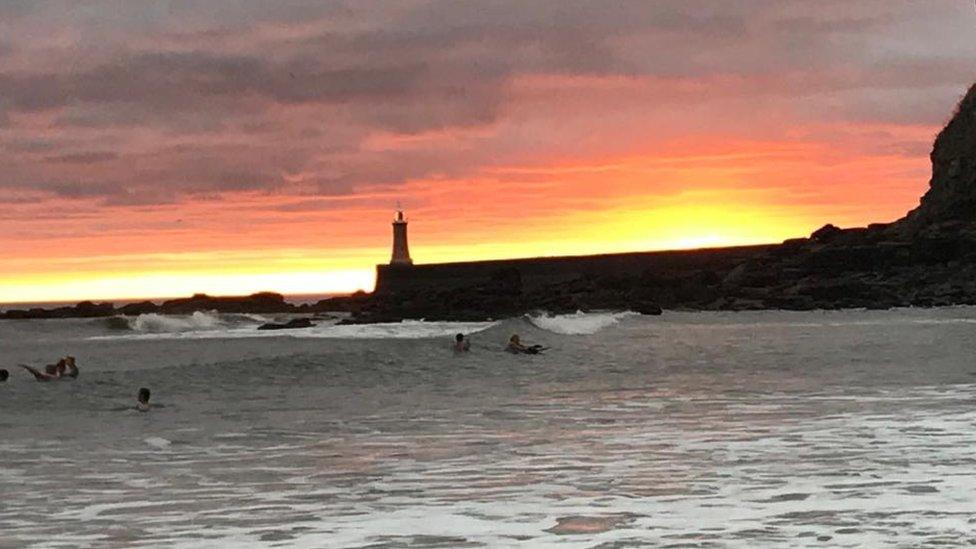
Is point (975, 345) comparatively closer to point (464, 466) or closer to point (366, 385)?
point (366, 385)

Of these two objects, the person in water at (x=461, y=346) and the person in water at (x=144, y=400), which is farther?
the person in water at (x=461, y=346)

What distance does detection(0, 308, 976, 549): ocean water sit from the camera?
9602 millimetres

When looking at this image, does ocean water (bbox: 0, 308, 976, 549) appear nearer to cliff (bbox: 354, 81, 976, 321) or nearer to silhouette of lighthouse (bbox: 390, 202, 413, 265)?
cliff (bbox: 354, 81, 976, 321)

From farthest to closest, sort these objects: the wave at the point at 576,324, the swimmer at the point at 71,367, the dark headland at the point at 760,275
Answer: the dark headland at the point at 760,275
the wave at the point at 576,324
the swimmer at the point at 71,367

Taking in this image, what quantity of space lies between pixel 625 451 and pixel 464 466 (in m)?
1.78

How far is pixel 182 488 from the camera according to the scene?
11.9 meters

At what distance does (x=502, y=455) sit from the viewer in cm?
1367

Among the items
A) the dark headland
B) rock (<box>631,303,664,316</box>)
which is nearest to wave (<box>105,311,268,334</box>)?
the dark headland

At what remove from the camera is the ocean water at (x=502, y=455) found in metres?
9.60

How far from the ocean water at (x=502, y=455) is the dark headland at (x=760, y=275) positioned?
42.4 m

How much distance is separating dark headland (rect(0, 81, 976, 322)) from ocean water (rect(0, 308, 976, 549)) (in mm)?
42402

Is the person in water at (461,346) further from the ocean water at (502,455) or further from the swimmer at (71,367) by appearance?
the swimmer at (71,367)

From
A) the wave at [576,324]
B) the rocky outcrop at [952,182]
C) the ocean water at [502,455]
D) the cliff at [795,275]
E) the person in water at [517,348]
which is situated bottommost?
the ocean water at [502,455]

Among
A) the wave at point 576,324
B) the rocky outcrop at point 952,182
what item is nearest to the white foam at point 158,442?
the wave at point 576,324
